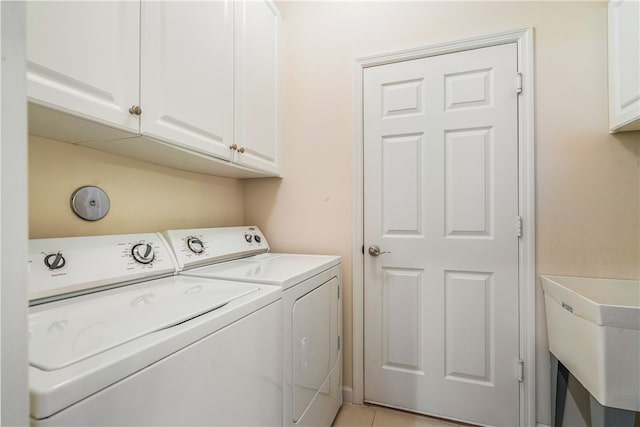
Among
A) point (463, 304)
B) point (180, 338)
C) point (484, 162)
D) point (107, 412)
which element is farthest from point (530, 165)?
point (107, 412)

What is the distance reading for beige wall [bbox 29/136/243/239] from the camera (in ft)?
3.34

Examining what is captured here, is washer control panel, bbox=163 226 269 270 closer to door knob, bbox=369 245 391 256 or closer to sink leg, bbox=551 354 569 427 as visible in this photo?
door knob, bbox=369 245 391 256

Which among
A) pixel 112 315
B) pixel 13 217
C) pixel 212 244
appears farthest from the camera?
pixel 212 244

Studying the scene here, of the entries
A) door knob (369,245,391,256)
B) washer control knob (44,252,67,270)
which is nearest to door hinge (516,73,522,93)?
door knob (369,245,391,256)

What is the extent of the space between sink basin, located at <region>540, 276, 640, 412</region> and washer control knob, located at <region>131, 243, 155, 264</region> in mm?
1761

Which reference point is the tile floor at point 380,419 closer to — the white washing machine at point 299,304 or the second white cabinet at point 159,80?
the white washing machine at point 299,304

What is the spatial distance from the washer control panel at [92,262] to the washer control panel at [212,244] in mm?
58

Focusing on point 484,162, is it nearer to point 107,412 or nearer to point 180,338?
point 180,338

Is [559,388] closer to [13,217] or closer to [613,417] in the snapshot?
[613,417]

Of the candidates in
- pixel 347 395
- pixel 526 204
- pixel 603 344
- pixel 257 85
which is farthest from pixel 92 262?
pixel 526 204

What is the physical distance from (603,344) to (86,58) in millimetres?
2006

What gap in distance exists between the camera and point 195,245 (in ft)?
4.71

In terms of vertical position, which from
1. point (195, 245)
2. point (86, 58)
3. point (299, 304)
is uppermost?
point (86, 58)

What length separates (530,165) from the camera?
1.53m
